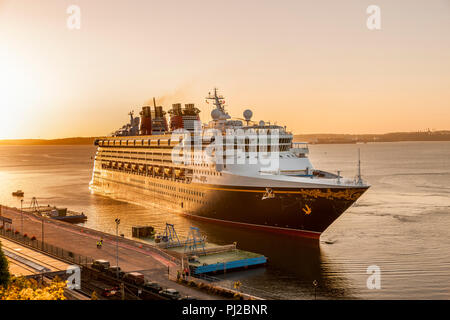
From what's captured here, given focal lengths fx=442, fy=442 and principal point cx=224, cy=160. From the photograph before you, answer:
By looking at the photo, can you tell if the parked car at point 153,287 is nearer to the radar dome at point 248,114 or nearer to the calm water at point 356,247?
the calm water at point 356,247

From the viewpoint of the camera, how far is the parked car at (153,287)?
2459 centimetres

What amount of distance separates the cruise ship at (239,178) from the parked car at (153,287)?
17502mm

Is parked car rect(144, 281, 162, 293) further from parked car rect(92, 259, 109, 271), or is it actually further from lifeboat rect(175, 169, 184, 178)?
lifeboat rect(175, 169, 184, 178)

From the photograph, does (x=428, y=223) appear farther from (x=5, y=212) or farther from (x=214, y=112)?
(x=5, y=212)

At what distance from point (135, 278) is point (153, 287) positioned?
1625mm

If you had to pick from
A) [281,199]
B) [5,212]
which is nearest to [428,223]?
[281,199]

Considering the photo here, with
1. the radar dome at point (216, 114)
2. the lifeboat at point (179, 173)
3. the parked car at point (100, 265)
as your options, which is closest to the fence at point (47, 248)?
the parked car at point (100, 265)

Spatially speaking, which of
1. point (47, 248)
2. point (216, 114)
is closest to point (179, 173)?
point (216, 114)

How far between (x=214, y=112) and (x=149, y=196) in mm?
16855

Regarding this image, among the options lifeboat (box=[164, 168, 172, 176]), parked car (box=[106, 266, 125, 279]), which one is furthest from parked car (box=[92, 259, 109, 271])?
lifeboat (box=[164, 168, 172, 176])

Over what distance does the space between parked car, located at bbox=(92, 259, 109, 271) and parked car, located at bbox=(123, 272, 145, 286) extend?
2284 millimetres

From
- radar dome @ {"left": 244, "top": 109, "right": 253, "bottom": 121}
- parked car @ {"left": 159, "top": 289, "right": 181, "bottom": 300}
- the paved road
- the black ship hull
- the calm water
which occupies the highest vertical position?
radar dome @ {"left": 244, "top": 109, "right": 253, "bottom": 121}

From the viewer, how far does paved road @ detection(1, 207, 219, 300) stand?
27875 millimetres
